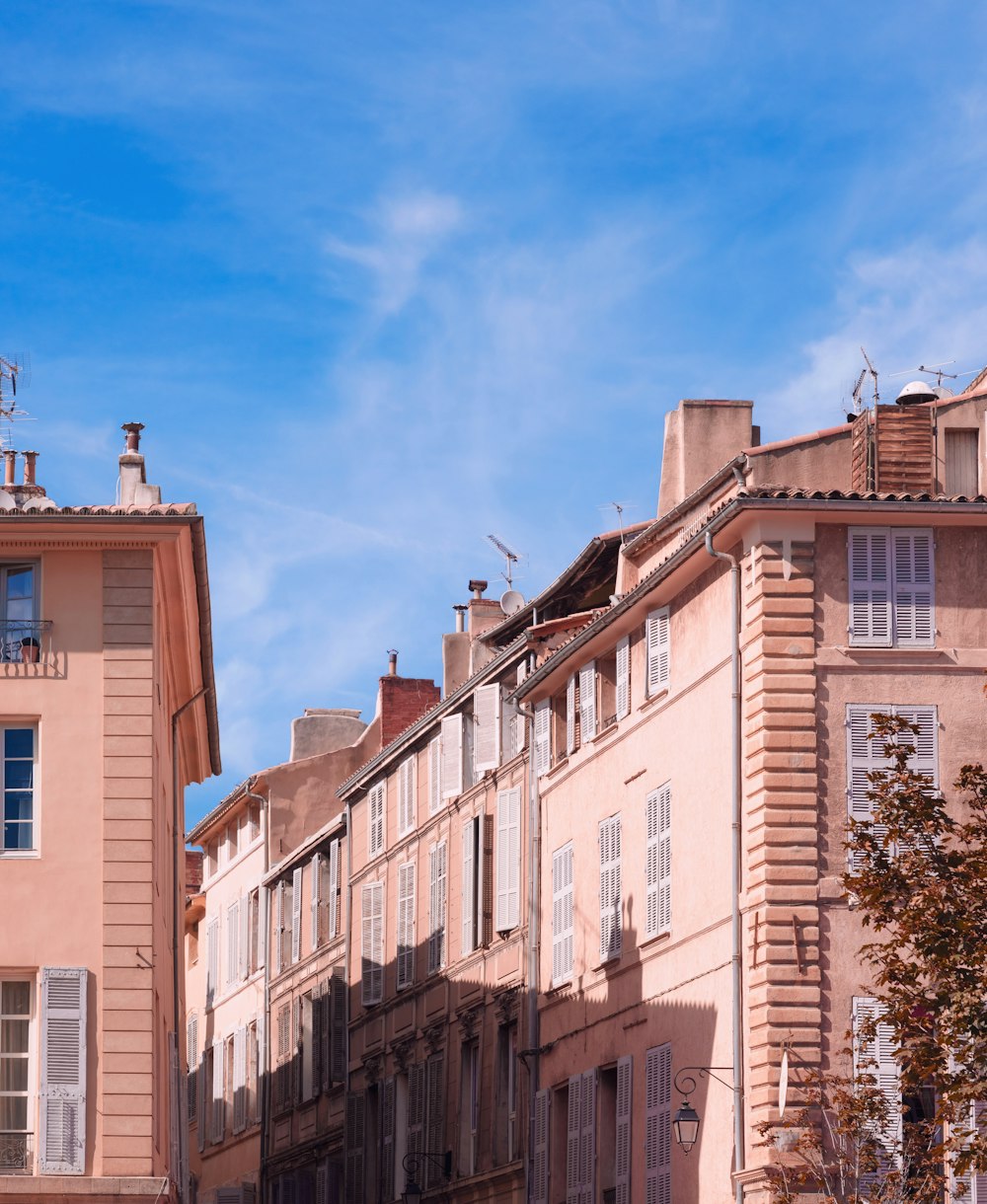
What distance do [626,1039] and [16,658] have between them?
978 cm

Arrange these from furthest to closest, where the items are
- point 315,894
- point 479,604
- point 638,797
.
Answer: point 315,894, point 479,604, point 638,797

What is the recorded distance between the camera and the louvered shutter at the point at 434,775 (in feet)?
138

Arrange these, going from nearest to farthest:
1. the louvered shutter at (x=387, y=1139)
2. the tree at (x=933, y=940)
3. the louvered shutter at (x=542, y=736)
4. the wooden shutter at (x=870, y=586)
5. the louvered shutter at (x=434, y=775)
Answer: the tree at (x=933, y=940), the wooden shutter at (x=870, y=586), the louvered shutter at (x=542, y=736), the louvered shutter at (x=434, y=775), the louvered shutter at (x=387, y=1139)

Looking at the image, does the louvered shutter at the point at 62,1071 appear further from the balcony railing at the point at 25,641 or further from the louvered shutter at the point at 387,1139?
the louvered shutter at the point at 387,1139

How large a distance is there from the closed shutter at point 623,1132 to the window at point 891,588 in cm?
703

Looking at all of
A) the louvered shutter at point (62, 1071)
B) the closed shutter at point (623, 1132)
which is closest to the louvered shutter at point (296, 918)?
the closed shutter at point (623, 1132)

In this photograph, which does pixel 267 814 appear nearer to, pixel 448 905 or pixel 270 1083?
pixel 270 1083

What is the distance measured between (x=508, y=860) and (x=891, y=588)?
11607 mm

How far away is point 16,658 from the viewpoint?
26156 mm

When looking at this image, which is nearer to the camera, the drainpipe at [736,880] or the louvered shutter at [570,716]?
the drainpipe at [736,880]

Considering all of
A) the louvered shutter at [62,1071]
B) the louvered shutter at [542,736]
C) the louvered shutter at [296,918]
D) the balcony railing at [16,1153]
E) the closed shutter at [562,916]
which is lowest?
the balcony railing at [16,1153]

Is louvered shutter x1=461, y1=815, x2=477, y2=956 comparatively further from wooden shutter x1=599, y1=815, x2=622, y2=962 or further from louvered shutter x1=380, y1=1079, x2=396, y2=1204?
wooden shutter x1=599, y1=815, x2=622, y2=962

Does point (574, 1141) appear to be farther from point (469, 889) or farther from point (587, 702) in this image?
point (469, 889)

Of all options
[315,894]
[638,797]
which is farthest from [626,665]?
[315,894]
